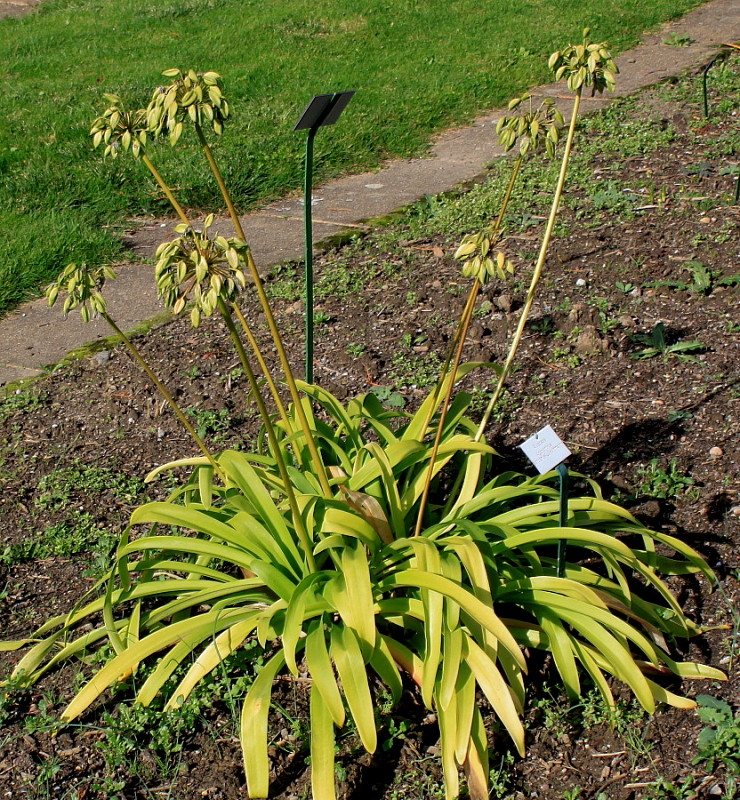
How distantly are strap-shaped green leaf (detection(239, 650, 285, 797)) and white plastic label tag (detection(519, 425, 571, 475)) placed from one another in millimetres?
885

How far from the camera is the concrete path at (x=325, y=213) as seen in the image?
14.5 ft

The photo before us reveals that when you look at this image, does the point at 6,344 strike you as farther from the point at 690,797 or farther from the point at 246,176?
the point at 690,797

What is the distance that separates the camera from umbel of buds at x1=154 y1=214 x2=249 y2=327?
168 cm

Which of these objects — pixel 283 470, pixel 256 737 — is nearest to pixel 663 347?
pixel 283 470

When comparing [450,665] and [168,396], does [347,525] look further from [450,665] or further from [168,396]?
[168,396]

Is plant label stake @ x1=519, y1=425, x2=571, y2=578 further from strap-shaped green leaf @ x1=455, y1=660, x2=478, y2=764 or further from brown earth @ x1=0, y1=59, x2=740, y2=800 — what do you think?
brown earth @ x1=0, y1=59, x2=740, y2=800

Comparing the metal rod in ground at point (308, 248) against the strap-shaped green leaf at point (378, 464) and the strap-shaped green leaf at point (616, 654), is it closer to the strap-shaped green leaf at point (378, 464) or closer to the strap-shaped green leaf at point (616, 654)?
the strap-shaped green leaf at point (378, 464)

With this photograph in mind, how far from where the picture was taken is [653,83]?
752 centimetres

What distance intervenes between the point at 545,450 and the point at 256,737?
103cm

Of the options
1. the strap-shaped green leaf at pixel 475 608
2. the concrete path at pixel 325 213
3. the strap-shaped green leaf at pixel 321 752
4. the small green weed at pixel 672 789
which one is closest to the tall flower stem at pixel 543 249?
the strap-shaped green leaf at pixel 475 608

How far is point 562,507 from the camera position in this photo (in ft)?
7.33

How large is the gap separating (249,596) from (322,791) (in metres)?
0.59

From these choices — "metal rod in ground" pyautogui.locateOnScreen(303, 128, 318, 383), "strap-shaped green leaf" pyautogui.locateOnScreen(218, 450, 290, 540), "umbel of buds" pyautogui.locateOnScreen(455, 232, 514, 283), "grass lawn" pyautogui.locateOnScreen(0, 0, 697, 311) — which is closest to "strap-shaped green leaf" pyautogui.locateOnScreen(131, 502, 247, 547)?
"strap-shaped green leaf" pyautogui.locateOnScreen(218, 450, 290, 540)

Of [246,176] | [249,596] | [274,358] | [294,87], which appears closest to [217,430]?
[274,358]
